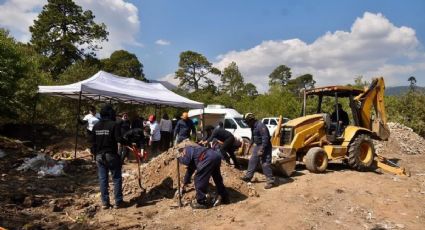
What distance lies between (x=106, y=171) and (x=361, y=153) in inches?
285

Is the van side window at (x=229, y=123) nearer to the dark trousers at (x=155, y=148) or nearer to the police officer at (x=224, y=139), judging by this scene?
the dark trousers at (x=155, y=148)

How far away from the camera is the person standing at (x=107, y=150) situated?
7633mm

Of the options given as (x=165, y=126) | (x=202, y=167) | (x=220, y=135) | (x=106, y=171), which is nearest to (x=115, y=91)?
(x=165, y=126)

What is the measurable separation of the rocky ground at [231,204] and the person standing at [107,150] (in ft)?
1.19

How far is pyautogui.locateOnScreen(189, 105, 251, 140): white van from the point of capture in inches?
797

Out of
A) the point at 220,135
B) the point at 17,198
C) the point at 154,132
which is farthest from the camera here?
the point at 154,132

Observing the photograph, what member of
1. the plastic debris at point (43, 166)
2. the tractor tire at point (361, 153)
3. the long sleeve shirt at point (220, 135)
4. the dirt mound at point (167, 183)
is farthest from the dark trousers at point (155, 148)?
the tractor tire at point (361, 153)

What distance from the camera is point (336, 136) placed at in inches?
455

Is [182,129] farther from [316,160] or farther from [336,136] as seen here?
[336,136]

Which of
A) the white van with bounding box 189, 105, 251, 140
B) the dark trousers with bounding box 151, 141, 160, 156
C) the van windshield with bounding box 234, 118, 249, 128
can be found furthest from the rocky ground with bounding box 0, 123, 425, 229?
the van windshield with bounding box 234, 118, 249, 128

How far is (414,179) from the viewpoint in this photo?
11117 millimetres

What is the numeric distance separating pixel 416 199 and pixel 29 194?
7.95 meters

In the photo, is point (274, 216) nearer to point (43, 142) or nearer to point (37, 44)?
point (43, 142)

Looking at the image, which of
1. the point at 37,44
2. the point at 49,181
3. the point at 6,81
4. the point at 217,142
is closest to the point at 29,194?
the point at 49,181
